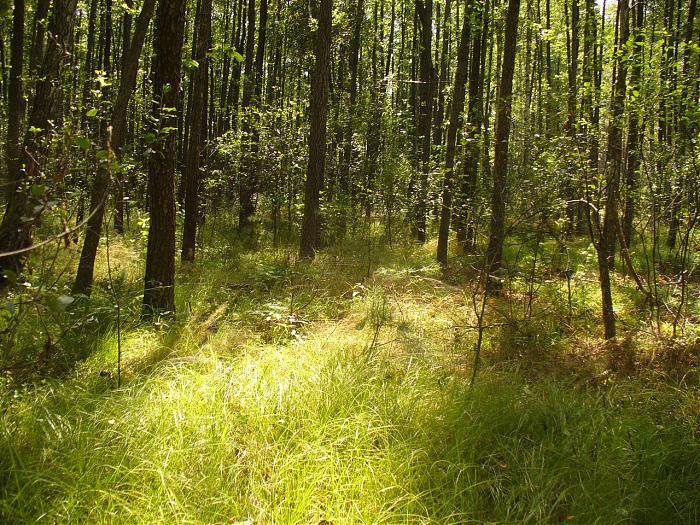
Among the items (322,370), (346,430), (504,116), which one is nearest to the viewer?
(346,430)

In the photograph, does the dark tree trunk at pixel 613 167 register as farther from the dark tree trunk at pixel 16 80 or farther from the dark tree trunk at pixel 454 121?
the dark tree trunk at pixel 16 80

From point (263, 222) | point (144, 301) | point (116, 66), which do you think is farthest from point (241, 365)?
point (116, 66)

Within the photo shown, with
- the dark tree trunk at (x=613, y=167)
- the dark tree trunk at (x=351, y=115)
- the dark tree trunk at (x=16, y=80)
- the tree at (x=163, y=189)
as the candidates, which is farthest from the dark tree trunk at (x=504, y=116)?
the dark tree trunk at (x=16, y=80)

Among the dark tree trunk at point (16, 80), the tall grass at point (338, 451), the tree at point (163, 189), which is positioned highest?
the dark tree trunk at point (16, 80)

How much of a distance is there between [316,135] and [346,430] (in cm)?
786

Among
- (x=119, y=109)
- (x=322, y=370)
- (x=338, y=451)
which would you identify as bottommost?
(x=338, y=451)

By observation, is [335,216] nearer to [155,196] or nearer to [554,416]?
[155,196]

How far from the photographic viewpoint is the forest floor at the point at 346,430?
2594mm

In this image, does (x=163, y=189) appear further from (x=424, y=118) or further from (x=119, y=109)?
(x=424, y=118)

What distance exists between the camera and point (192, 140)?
952 cm

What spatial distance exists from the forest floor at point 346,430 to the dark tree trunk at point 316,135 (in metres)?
5.02

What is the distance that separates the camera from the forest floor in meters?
2.59

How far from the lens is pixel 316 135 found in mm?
10070

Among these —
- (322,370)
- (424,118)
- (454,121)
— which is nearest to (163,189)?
(322,370)
